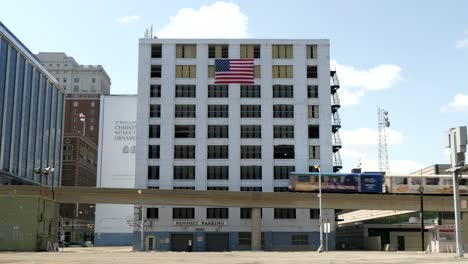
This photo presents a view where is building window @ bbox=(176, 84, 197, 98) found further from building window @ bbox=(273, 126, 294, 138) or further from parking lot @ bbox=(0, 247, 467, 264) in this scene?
parking lot @ bbox=(0, 247, 467, 264)

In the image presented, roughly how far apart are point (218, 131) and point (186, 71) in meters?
11.0

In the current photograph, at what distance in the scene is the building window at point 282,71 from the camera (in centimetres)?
9456

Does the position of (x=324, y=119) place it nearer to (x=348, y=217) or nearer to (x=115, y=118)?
(x=348, y=217)

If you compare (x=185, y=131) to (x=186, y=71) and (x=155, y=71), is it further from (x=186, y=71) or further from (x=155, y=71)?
(x=155, y=71)

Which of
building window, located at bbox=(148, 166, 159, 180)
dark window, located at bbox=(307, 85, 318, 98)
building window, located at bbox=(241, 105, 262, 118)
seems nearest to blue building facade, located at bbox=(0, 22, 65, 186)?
building window, located at bbox=(148, 166, 159, 180)

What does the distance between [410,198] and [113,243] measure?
77.4 metres

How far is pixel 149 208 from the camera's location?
8912 cm

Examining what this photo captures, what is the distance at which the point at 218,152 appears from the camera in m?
92.3

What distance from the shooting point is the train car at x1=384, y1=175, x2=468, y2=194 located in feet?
255

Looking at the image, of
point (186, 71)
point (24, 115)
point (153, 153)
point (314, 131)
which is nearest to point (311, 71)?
point (314, 131)

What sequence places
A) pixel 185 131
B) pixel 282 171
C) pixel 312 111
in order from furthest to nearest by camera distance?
pixel 312 111 → pixel 185 131 → pixel 282 171

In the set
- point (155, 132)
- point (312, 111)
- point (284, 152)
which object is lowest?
point (284, 152)

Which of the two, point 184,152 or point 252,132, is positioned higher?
point 252,132

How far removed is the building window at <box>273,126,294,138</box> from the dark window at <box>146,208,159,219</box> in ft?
71.4
